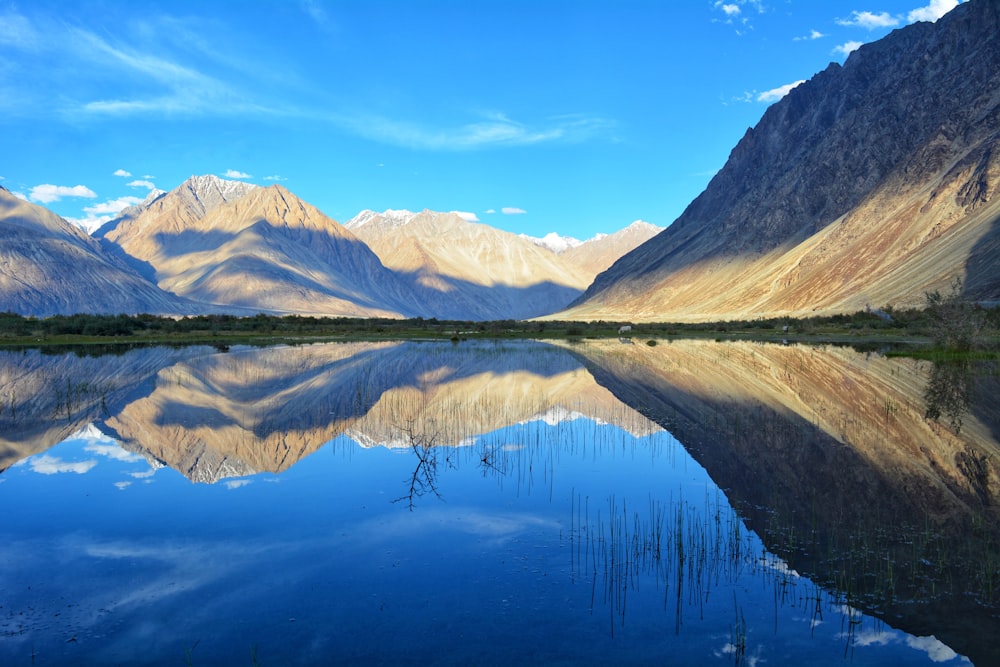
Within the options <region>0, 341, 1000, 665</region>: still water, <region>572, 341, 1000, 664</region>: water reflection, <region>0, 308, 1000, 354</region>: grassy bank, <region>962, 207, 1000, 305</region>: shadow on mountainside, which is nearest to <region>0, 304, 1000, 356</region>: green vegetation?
<region>0, 308, 1000, 354</region>: grassy bank

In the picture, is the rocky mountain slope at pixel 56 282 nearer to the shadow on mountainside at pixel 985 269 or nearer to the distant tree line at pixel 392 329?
the distant tree line at pixel 392 329

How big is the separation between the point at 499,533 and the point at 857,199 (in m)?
146

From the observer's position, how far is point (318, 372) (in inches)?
1404

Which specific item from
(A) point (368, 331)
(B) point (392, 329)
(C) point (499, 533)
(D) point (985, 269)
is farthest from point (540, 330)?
(C) point (499, 533)

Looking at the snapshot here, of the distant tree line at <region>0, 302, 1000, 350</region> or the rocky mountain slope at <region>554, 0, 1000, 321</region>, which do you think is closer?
the distant tree line at <region>0, 302, 1000, 350</region>

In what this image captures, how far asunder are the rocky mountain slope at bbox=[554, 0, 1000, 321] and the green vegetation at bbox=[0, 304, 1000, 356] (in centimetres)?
1762

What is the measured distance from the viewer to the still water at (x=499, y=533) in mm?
7742

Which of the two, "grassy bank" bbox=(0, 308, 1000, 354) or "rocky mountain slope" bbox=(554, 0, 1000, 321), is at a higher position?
"rocky mountain slope" bbox=(554, 0, 1000, 321)

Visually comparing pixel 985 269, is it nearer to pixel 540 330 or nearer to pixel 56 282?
pixel 540 330

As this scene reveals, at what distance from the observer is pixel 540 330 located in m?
92.2

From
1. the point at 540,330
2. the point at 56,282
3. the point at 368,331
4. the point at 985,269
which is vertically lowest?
the point at 368,331

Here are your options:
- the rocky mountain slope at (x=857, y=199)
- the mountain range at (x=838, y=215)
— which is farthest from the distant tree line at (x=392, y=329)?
the rocky mountain slope at (x=857, y=199)

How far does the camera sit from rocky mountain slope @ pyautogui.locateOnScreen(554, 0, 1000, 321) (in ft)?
331

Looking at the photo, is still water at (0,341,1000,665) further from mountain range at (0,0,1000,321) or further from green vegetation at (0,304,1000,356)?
mountain range at (0,0,1000,321)
